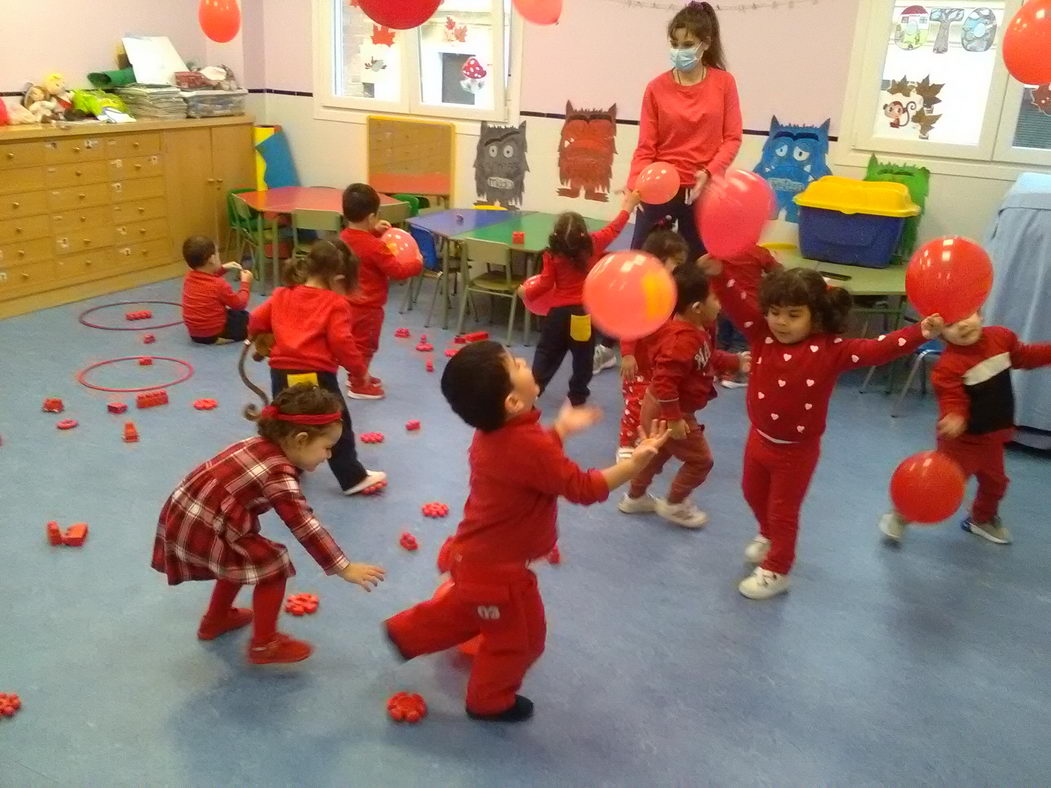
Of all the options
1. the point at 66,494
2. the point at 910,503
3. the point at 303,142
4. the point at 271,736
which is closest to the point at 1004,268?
the point at 910,503

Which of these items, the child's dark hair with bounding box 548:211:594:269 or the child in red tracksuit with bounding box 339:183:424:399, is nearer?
the child's dark hair with bounding box 548:211:594:269

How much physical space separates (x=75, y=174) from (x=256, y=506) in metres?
4.21

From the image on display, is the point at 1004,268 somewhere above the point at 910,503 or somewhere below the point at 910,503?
above

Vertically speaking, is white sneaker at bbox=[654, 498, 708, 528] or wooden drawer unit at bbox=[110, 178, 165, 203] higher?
wooden drawer unit at bbox=[110, 178, 165, 203]

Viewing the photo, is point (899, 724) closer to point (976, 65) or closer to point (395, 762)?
point (395, 762)

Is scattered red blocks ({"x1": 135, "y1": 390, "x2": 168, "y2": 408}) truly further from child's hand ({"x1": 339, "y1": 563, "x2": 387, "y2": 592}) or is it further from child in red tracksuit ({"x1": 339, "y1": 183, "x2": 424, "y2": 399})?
child's hand ({"x1": 339, "y1": 563, "x2": 387, "y2": 592})

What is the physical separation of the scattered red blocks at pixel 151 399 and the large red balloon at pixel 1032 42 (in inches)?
147

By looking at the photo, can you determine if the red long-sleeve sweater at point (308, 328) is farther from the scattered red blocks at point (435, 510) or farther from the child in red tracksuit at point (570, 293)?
the child in red tracksuit at point (570, 293)

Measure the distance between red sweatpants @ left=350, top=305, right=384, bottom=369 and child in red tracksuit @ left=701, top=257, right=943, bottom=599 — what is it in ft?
5.76

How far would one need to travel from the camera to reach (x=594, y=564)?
3.01 meters

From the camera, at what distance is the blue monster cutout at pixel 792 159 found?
5227 mm

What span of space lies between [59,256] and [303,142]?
2112 mm

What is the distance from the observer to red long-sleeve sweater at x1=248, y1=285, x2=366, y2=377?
312cm

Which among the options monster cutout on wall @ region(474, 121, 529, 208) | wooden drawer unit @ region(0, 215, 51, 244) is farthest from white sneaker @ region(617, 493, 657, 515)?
wooden drawer unit @ region(0, 215, 51, 244)
